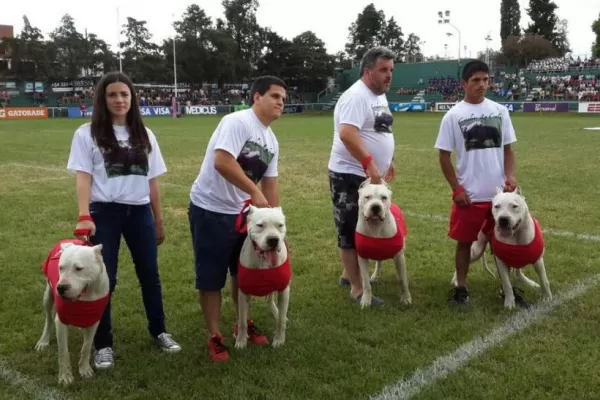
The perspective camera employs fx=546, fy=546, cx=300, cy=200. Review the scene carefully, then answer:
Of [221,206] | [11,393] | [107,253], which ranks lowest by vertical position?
[11,393]

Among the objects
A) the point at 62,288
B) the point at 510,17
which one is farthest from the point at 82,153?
the point at 510,17

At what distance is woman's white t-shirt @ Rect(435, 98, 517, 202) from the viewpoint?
211 inches

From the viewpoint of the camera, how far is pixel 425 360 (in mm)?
4285

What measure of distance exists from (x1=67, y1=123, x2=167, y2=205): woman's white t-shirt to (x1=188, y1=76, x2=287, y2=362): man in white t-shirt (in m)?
0.45

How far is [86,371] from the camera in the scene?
4164mm

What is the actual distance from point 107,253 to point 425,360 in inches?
103

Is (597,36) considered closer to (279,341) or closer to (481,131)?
(481,131)

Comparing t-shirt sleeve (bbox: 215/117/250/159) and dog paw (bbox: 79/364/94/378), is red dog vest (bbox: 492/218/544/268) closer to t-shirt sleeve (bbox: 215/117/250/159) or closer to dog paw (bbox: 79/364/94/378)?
t-shirt sleeve (bbox: 215/117/250/159)

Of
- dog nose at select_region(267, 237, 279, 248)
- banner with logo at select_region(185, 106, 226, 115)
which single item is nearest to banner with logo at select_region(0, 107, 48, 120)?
banner with logo at select_region(185, 106, 226, 115)

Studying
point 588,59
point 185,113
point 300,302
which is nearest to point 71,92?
point 185,113

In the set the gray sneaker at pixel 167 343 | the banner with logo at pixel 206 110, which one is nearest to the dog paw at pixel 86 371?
the gray sneaker at pixel 167 343

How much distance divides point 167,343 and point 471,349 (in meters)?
2.52

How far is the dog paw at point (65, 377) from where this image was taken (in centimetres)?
404

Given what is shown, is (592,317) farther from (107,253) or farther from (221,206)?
(107,253)
